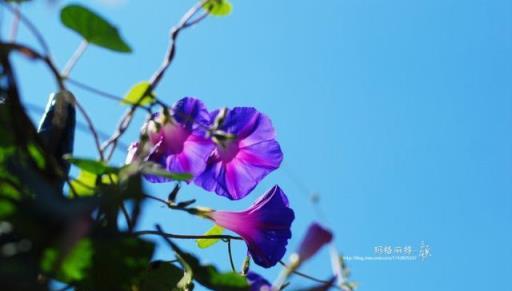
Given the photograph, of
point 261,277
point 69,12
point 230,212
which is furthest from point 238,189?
point 69,12

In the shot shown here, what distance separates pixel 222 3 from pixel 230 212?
0.67 ft

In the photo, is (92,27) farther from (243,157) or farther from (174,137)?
(243,157)

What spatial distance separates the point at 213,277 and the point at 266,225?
26 centimetres

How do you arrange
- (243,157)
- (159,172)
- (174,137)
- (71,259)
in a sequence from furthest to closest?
(243,157)
(174,137)
(159,172)
(71,259)

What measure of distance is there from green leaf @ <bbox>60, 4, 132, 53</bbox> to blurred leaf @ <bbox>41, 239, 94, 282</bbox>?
0.18 metres

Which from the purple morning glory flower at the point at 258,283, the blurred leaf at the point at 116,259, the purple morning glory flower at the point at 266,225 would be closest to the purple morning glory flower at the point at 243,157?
the purple morning glory flower at the point at 266,225

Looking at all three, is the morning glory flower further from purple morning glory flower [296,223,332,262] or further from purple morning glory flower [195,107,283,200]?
purple morning glory flower [195,107,283,200]

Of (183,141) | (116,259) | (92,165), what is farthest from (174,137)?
(116,259)

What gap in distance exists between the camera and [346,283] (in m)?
0.46

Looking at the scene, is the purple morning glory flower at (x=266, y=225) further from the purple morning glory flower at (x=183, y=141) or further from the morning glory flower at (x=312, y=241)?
the morning glory flower at (x=312, y=241)

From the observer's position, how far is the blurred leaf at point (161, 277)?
636 mm

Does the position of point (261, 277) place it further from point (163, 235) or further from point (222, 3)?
point (222, 3)

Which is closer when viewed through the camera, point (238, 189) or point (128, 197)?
point (128, 197)

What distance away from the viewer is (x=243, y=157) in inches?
28.7
